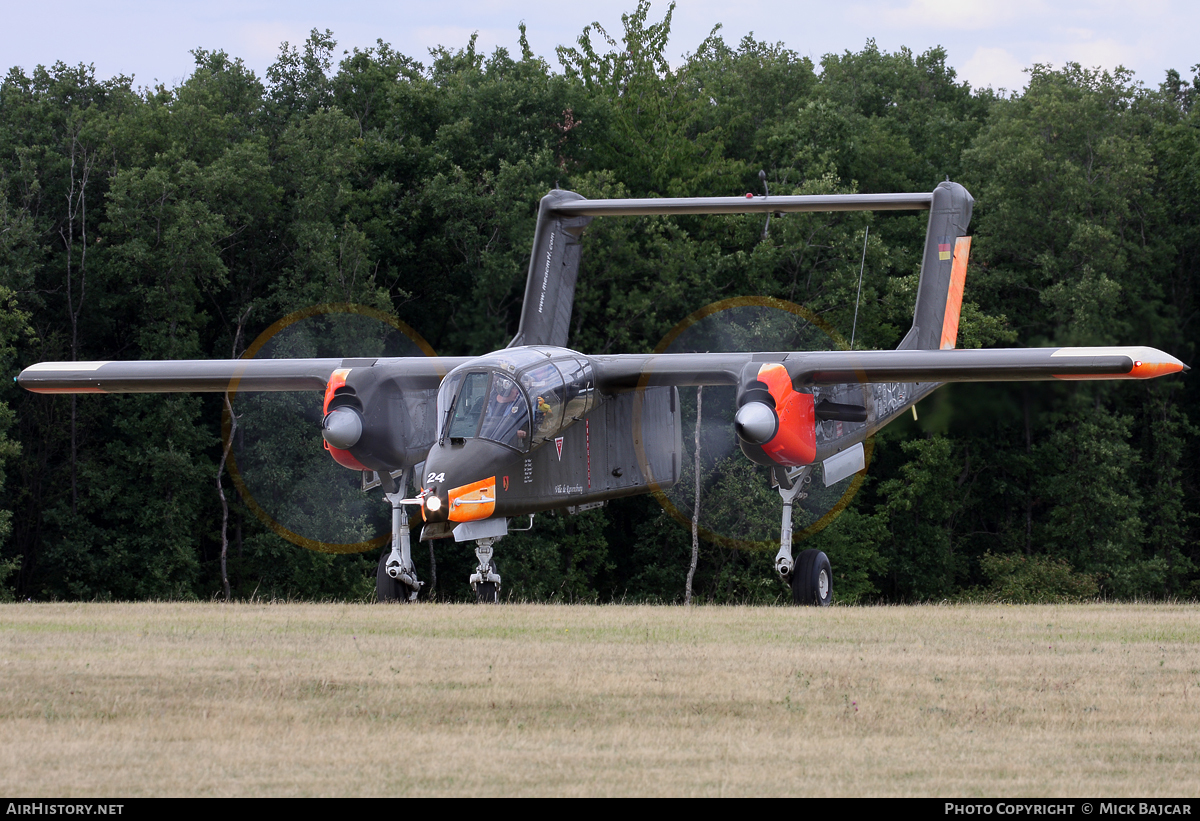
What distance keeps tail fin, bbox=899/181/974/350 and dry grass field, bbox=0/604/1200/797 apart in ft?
33.3

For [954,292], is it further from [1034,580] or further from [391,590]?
[1034,580]

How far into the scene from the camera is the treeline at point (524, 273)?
38.2 metres

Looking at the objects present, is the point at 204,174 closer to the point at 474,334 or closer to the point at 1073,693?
the point at 474,334

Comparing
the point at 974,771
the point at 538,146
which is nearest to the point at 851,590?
the point at 538,146

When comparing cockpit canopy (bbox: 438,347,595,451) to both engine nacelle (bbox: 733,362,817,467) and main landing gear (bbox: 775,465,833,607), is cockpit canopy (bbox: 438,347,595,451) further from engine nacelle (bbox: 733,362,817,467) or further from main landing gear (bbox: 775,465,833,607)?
main landing gear (bbox: 775,465,833,607)

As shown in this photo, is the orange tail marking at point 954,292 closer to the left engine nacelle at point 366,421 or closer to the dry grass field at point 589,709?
the left engine nacelle at point 366,421

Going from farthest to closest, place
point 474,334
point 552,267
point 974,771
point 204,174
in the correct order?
point 474,334, point 204,174, point 552,267, point 974,771

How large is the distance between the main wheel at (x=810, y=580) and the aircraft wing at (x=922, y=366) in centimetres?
283

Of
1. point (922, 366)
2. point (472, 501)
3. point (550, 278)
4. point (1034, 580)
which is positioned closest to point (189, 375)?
point (472, 501)

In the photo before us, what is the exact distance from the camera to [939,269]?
86.6 ft

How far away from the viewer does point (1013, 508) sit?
4572cm

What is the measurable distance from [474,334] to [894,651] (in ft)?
97.6

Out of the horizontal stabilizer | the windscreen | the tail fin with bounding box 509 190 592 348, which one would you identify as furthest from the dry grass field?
the tail fin with bounding box 509 190 592 348

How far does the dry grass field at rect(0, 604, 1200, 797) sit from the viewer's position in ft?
29.5
